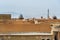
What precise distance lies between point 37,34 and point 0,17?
447 inches

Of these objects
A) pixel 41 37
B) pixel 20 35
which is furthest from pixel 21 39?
pixel 41 37

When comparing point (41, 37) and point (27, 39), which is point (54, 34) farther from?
point (27, 39)

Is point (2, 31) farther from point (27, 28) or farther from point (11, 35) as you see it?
point (27, 28)

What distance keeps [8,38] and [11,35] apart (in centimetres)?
45

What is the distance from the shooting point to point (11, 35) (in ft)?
72.1

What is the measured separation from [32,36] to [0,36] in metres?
3.16

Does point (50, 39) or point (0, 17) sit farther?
point (0, 17)

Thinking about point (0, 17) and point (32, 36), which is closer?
point (32, 36)

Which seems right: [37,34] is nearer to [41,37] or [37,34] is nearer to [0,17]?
[41,37]

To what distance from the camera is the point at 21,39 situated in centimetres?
2217

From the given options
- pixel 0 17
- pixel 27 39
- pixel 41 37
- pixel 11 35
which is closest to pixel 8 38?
pixel 11 35

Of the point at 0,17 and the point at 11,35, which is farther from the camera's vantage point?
the point at 0,17

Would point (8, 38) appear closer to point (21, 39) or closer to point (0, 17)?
point (21, 39)

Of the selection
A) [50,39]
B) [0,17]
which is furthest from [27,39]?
[0,17]
